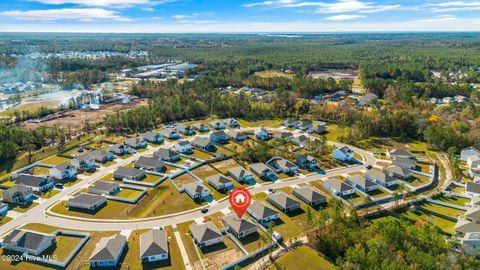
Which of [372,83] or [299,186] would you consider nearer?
[299,186]

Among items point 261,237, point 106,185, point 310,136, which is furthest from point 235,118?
point 261,237

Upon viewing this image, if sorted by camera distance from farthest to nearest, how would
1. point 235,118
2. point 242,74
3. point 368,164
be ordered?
point 242,74, point 235,118, point 368,164

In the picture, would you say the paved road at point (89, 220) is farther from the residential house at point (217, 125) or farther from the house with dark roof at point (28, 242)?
the residential house at point (217, 125)

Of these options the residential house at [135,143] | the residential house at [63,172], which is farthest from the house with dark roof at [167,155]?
the residential house at [63,172]

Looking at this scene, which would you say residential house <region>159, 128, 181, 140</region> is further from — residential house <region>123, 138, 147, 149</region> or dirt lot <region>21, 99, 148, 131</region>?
dirt lot <region>21, 99, 148, 131</region>

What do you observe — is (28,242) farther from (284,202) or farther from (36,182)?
(284,202)

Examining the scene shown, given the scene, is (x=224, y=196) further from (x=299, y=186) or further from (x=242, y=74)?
(x=242, y=74)

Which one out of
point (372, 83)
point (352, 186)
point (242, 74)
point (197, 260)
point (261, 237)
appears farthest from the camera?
point (242, 74)
